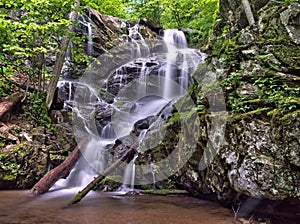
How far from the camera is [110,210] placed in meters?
4.68

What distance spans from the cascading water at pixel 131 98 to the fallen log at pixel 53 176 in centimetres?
33

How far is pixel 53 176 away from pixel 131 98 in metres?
6.56

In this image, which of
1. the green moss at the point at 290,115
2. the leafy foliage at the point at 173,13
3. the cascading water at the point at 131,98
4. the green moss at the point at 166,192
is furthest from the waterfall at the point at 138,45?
the green moss at the point at 290,115

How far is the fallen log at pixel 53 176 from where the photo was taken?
5973 millimetres

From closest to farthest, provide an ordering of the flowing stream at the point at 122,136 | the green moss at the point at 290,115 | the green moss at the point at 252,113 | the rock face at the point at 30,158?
the green moss at the point at 290,115 → the green moss at the point at 252,113 → the flowing stream at the point at 122,136 → the rock face at the point at 30,158

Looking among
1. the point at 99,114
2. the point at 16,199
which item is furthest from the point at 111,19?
the point at 16,199

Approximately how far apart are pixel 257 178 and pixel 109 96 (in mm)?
9183

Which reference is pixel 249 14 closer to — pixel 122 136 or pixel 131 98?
pixel 122 136

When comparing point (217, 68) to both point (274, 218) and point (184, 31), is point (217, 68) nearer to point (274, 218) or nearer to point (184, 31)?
point (274, 218)

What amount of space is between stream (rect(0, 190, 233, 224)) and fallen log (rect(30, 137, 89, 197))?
0.29m

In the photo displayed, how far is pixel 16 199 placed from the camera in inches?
207

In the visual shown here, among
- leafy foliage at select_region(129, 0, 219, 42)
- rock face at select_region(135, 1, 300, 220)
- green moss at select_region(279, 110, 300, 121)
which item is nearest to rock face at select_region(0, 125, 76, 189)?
rock face at select_region(135, 1, 300, 220)

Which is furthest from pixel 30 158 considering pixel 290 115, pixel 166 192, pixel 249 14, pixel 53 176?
pixel 249 14

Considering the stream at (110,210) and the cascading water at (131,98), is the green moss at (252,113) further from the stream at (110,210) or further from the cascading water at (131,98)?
the cascading water at (131,98)
